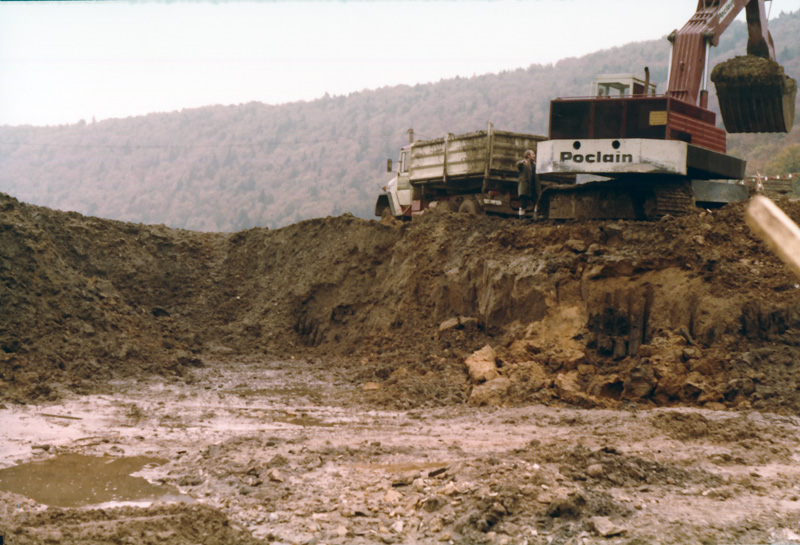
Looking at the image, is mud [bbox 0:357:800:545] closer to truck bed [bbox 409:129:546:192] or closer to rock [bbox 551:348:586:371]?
rock [bbox 551:348:586:371]

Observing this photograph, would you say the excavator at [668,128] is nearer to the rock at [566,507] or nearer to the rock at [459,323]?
the rock at [459,323]

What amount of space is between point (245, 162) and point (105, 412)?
87381 mm

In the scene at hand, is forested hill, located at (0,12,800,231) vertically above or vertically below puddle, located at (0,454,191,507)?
above

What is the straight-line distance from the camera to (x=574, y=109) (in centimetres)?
1427

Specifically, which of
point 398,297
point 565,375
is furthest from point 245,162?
point 565,375

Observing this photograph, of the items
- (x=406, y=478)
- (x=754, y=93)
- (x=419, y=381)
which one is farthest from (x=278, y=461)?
(x=754, y=93)

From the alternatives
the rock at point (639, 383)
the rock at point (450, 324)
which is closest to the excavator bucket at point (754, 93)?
the rock at point (450, 324)

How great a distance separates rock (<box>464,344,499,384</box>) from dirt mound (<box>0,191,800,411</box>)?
0.14 m

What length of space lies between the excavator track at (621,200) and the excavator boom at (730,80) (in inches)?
61.2

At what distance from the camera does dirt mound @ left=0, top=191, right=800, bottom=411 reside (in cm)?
1127

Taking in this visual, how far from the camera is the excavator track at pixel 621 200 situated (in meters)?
14.3

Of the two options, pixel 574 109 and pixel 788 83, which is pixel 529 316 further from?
pixel 788 83

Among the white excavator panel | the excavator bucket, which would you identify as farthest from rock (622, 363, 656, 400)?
the excavator bucket

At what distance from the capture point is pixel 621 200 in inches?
589
